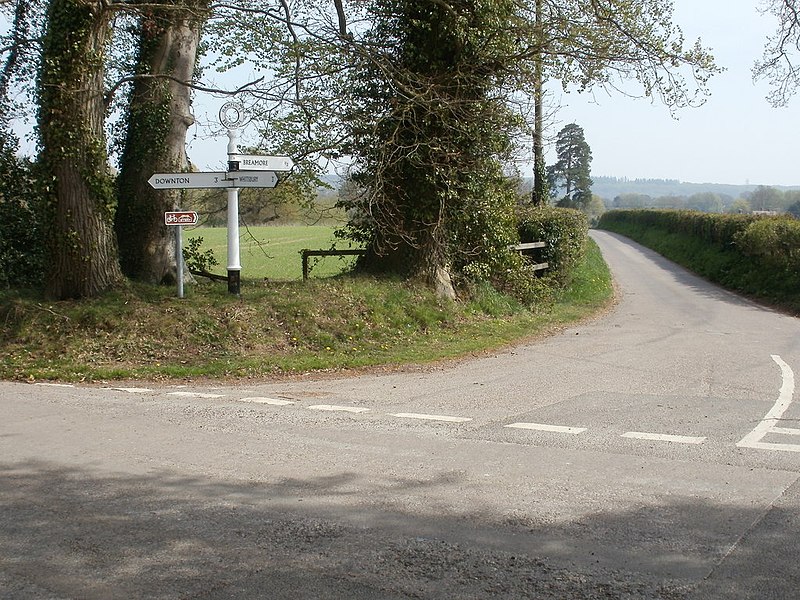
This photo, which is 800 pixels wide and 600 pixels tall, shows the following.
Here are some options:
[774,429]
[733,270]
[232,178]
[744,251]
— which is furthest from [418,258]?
[733,270]

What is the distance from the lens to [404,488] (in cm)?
630

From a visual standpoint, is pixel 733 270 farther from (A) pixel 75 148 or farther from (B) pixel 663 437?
(B) pixel 663 437

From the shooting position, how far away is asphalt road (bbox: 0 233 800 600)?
15.3 feet

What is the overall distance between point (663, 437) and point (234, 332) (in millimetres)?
7237

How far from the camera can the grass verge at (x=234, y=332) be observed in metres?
12.0

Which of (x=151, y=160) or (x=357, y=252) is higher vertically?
(x=151, y=160)

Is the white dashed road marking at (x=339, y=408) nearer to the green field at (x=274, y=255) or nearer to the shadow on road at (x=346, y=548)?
the shadow on road at (x=346, y=548)

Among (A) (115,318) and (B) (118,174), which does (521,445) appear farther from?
(B) (118,174)

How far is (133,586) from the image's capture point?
4531mm

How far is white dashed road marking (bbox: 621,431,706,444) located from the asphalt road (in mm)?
43

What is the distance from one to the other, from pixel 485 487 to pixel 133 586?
2.74 metres

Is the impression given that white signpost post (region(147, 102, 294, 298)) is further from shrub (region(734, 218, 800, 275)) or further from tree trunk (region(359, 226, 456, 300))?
shrub (region(734, 218, 800, 275))

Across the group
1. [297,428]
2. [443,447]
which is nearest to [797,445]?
[443,447]

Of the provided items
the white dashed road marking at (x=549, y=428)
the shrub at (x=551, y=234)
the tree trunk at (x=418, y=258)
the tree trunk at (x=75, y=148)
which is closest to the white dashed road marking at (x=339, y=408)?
the white dashed road marking at (x=549, y=428)
